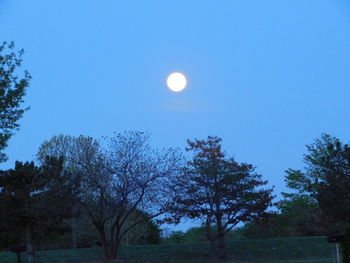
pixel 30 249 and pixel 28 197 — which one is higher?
pixel 28 197

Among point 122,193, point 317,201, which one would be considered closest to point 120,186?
point 122,193

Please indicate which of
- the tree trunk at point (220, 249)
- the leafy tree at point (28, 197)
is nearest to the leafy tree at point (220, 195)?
the tree trunk at point (220, 249)

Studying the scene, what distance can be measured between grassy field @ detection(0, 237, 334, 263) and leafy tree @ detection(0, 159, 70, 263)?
2.36 meters

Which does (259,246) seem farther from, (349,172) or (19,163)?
(19,163)

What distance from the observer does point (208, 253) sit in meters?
33.5

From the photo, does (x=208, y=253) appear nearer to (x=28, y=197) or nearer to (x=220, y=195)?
(x=220, y=195)

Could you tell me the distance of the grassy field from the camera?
31047 millimetres

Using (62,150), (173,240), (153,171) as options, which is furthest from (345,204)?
(173,240)

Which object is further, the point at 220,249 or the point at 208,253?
the point at 208,253

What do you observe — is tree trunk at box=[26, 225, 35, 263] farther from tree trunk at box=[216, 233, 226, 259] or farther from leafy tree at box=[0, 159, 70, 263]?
tree trunk at box=[216, 233, 226, 259]

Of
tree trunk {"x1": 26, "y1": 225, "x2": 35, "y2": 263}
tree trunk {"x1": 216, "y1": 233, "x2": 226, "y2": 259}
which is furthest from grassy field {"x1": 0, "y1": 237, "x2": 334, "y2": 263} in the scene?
tree trunk {"x1": 26, "y1": 225, "x2": 35, "y2": 263}

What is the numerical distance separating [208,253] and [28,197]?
12.3m

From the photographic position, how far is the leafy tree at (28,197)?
3023 centimetres

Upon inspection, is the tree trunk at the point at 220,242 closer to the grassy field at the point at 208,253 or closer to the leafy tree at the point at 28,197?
the grassy field at the point at 208,253
